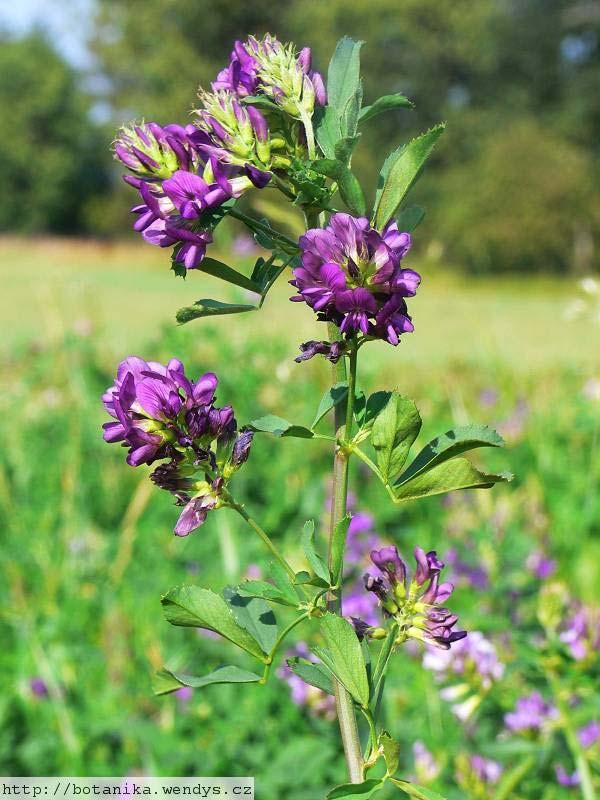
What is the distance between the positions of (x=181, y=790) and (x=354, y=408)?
30.7 inches

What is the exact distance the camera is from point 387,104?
22.6 inches

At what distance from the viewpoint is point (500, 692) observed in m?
1.20

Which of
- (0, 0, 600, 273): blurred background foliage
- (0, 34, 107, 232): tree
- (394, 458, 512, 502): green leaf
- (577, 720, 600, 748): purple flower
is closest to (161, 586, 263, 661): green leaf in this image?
(394, 458, 512, 502): green leaf

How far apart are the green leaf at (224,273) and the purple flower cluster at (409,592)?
0.62 ft

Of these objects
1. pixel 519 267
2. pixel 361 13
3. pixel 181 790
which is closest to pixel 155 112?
pixel 361 13

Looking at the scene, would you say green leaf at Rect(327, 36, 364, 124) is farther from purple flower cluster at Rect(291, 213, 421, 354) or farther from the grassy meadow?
the grassy meadow

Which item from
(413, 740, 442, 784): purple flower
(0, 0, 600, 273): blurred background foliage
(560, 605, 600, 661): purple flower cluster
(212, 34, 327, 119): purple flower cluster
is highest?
(0, 0, 600, 273): blurred background foliage

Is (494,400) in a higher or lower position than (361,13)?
lower

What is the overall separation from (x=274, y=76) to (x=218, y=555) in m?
1.62

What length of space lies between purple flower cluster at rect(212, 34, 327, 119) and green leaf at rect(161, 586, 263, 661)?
0.30 m

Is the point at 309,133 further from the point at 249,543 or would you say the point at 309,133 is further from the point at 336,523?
the point at 249,543

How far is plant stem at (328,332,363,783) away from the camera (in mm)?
546

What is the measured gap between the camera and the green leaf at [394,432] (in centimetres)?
54

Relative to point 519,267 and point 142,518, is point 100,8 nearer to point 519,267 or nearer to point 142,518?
point 519,267
